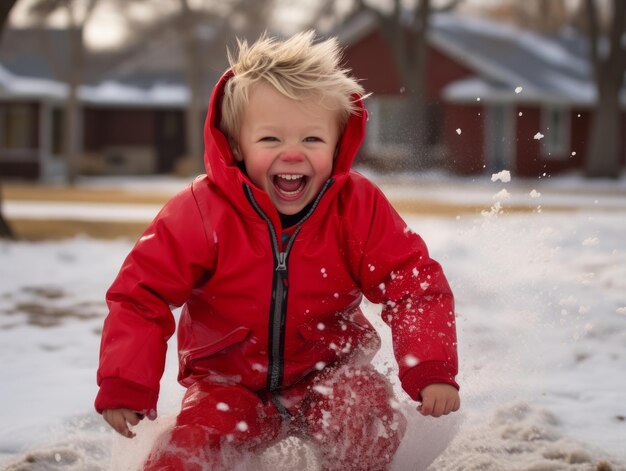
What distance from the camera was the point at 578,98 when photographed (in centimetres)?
2783

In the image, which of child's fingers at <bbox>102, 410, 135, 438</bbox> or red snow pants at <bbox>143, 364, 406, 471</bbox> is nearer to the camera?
child's fingers at <bbox>102, 410, 135, 438</bbox>

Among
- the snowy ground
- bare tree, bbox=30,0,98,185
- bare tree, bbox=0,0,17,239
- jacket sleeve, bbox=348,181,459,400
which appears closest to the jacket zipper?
jacket sleeve, bbox=348,181,459,400

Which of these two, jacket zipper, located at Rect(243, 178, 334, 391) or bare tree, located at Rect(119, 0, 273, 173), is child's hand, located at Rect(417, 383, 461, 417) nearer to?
jacket zipper, located at Rect(243, 178, 334, 391)

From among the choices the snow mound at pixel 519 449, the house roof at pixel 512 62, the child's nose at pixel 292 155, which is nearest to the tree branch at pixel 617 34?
the house roof at pixel 512 62

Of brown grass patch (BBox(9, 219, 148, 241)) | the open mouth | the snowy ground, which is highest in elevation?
the open mouth

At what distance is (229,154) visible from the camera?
2.91 metres

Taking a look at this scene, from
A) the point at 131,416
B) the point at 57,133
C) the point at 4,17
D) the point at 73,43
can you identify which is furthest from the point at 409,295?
the point at 57,133

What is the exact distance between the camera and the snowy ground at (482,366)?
3082 millimetres

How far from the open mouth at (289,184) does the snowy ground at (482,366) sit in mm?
713

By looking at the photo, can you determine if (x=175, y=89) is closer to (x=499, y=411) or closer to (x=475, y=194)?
(x=475, y=194)

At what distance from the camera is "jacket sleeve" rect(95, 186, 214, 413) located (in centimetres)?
259

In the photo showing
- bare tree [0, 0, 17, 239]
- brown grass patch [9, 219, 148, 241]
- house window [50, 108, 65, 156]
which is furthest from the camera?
house window [50, 108, 65, 156]

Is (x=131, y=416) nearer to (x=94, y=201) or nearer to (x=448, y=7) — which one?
(x=94, y=201)

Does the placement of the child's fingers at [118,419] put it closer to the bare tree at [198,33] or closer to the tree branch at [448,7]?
the tree branch at [448,7]
